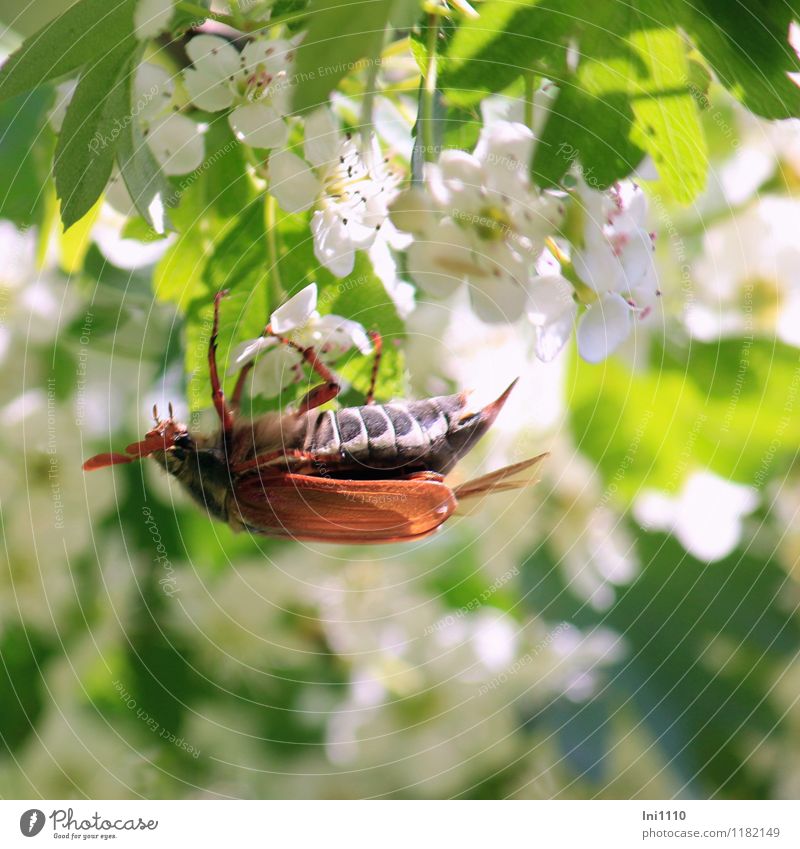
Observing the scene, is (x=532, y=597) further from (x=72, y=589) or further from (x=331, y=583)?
(x=72, y=589)

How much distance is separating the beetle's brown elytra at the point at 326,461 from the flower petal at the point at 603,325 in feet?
0.20

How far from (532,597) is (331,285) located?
1.16 feet

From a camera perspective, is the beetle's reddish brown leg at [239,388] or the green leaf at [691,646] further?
the green leaf at [691,646]

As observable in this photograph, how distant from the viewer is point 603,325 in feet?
1.63

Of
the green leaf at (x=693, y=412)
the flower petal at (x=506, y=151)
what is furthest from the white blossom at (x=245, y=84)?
the green leaf at (x=693, y=412)

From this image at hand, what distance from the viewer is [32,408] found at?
2.37 feet

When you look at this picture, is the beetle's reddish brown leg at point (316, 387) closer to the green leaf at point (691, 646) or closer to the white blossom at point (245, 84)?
the white blossom at point (245, 84)

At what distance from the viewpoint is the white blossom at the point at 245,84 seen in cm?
47

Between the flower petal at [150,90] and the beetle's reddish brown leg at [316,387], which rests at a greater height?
Result: the flower petal at [150,90]

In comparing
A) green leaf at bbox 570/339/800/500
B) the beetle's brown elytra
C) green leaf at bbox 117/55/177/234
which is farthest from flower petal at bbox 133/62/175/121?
green leaf at bbox 570/339/800/500

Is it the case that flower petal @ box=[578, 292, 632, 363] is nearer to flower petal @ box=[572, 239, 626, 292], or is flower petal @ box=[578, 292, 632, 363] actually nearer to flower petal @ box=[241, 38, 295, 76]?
flower petal @ box=[572, 239, 626, 292]

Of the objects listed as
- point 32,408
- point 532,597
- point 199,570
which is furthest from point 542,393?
point 32,408

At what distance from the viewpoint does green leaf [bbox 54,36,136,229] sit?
17.8 inches

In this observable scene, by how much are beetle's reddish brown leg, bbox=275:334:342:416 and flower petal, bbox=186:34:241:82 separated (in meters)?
0.14
